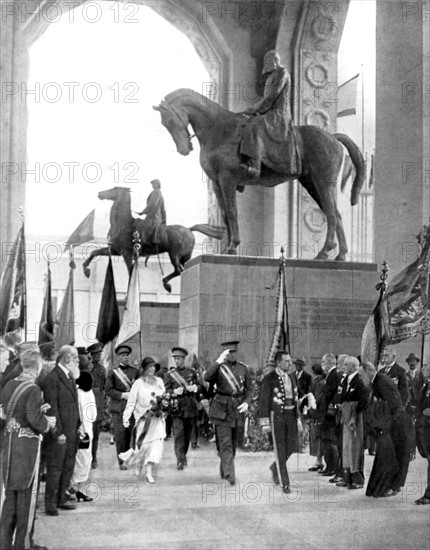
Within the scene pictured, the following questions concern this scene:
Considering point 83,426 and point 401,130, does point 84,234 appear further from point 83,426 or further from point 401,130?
point 83,426

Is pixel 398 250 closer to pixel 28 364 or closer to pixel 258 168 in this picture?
pixel 258 168

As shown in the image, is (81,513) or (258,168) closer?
(81,513)

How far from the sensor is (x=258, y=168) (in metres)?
15.5

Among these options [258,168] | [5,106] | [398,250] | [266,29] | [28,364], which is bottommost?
[28,364]

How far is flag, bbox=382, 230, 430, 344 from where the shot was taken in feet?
36.8

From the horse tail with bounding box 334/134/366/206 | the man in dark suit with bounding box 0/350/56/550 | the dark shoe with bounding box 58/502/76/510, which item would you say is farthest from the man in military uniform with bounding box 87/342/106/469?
the horse tail with bounding box 334/134/366/206

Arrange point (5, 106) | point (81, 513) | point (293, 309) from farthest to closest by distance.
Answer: point (5, 106)
point (293, 309)
point (81, 513)

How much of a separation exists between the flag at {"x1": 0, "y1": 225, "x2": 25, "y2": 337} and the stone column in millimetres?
6439

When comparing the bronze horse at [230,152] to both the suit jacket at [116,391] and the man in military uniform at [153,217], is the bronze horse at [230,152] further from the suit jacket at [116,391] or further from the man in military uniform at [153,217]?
the man in military uniform at [153,217]

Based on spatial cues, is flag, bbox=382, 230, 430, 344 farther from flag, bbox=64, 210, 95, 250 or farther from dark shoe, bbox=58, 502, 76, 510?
flag, bbox=64, 210, 95, 250

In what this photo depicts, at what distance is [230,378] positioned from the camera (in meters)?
10.3

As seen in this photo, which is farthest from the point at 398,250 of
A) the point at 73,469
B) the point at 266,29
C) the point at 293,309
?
the point at 266,29

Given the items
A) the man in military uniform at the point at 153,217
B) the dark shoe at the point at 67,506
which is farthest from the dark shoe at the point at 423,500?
the man in military uniform at the point at 153,217

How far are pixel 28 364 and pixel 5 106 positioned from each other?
14.9 meters
